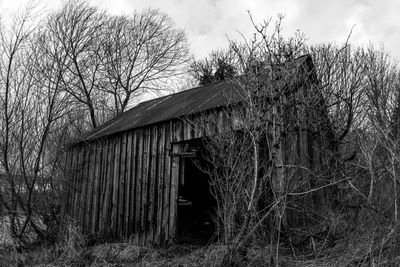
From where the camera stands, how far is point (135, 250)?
9.03m

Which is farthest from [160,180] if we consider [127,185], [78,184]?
[78,184]

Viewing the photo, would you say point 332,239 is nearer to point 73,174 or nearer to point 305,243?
point 305,243

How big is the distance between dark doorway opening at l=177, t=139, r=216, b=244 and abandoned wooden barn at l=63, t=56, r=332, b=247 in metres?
0.04

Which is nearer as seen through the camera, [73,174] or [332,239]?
[332,239]

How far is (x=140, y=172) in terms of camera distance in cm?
1040

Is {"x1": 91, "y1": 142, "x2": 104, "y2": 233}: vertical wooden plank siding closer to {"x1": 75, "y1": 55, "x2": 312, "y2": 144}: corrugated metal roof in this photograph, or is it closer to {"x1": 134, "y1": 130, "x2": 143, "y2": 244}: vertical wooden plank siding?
{"x1": 75, "y1": 55, "x2": 312, "y2": 144}: corrugated metal roof

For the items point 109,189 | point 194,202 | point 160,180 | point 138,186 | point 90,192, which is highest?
point 160,180

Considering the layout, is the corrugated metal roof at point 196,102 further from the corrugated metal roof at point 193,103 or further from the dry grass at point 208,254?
the dry grass at point 208,254

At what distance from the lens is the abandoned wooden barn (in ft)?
31.1

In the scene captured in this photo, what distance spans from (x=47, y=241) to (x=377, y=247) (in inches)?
323

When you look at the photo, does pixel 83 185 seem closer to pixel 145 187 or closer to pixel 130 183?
pixel 130 183

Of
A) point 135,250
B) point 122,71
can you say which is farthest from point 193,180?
point 122,71

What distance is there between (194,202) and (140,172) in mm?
1917

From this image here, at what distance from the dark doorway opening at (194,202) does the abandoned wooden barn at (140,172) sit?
0.04m
